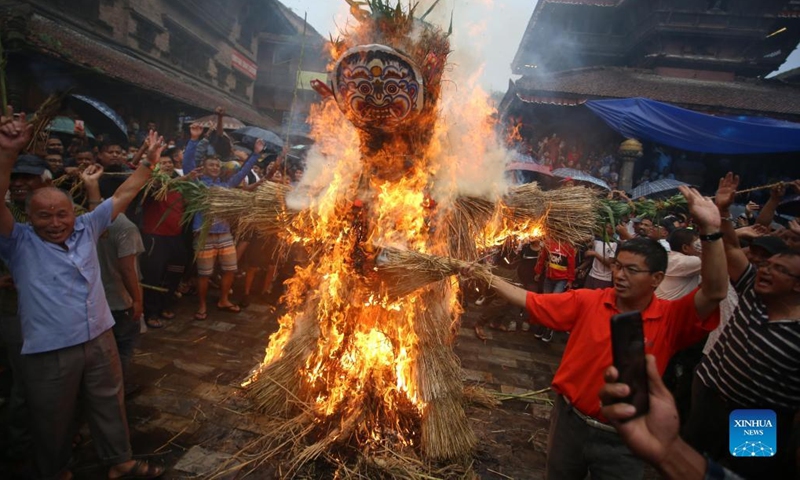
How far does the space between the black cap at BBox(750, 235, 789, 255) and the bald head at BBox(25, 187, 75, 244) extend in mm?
4971

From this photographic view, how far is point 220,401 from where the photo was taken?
3.97m

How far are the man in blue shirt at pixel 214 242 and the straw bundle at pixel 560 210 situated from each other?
3600 millimetres

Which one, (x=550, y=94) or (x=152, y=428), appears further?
(x=550, y=94)

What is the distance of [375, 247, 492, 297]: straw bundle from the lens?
2695 millimetres

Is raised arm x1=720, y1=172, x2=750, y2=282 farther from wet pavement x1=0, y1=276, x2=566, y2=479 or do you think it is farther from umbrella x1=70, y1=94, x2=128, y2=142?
umbrella x1=70, y1=94, x2=128, y2=142

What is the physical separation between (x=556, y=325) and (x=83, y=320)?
3.19m

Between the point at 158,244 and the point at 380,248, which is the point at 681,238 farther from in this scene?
the point at 158,244

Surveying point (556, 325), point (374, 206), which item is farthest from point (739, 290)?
point (374, 206)

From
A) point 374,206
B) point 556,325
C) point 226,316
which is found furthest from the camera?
point 226,316

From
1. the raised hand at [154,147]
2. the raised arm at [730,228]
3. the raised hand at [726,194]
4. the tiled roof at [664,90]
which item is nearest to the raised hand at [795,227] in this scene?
the raised arm at [730,228]

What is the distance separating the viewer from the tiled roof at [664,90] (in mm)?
13652

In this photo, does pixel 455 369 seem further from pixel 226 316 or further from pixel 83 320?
pixel 226 316

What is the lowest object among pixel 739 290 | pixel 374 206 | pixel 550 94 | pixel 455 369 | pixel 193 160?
pixel 455 369

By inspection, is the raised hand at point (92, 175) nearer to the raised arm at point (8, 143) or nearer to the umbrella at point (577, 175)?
the raised arm at point (8, 143)
